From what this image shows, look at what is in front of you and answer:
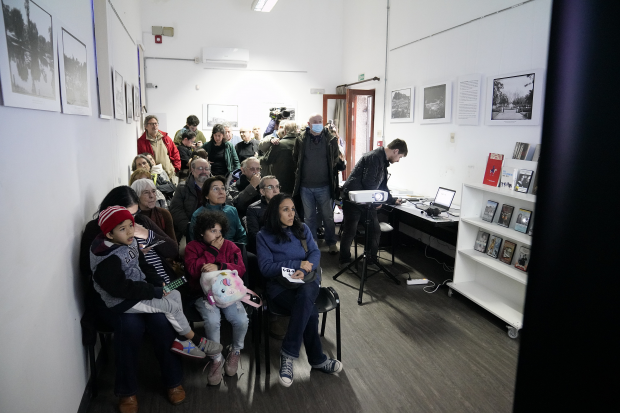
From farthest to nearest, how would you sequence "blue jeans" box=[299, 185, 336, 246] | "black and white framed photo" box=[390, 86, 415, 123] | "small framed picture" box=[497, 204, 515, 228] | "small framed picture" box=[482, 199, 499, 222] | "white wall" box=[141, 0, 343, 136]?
"white wall" box=[141, 0, 343, 136] < "black and white framed photo" box=[390, 86, 415, 123] < "blue jeans" box=[299, 185, 336, 246] < "small framed picture" box=[482, 199, 499, 222] < "small framed picture" box=[497, 204, 515, 228]

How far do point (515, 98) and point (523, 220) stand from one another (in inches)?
46.3

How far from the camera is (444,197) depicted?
4.66 m

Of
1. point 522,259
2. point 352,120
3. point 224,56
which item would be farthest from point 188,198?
point 224,56

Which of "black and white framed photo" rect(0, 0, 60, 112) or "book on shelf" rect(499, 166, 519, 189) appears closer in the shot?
"black and white framed photo" rect(0, 0, 60, 112)

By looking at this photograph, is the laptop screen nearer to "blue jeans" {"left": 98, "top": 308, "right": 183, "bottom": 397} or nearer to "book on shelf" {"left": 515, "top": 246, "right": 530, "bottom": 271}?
"book on shelf" {"left": 515, "top": 246, "right": 530, "bottom": 271}

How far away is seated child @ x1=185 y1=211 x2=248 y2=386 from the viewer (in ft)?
8.14

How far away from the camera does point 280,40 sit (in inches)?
303

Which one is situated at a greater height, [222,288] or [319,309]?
[222,288]

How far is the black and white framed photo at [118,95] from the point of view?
3.54m

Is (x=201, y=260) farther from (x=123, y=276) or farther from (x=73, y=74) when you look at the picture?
(x=73, y=74)

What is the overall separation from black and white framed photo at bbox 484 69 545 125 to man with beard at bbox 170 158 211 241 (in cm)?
277

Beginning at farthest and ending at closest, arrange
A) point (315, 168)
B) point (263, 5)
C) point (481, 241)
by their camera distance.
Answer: point (263, 5)
point (315, 168)
point (481, 241)

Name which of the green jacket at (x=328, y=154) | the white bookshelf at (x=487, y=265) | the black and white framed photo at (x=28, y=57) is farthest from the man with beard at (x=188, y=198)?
the white bookshelf at (x=487, y=265)

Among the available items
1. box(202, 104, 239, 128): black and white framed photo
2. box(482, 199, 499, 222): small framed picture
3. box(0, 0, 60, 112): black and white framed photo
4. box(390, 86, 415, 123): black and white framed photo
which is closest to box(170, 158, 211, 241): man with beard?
box(0, 0, 60, 112): black and white framed photo
